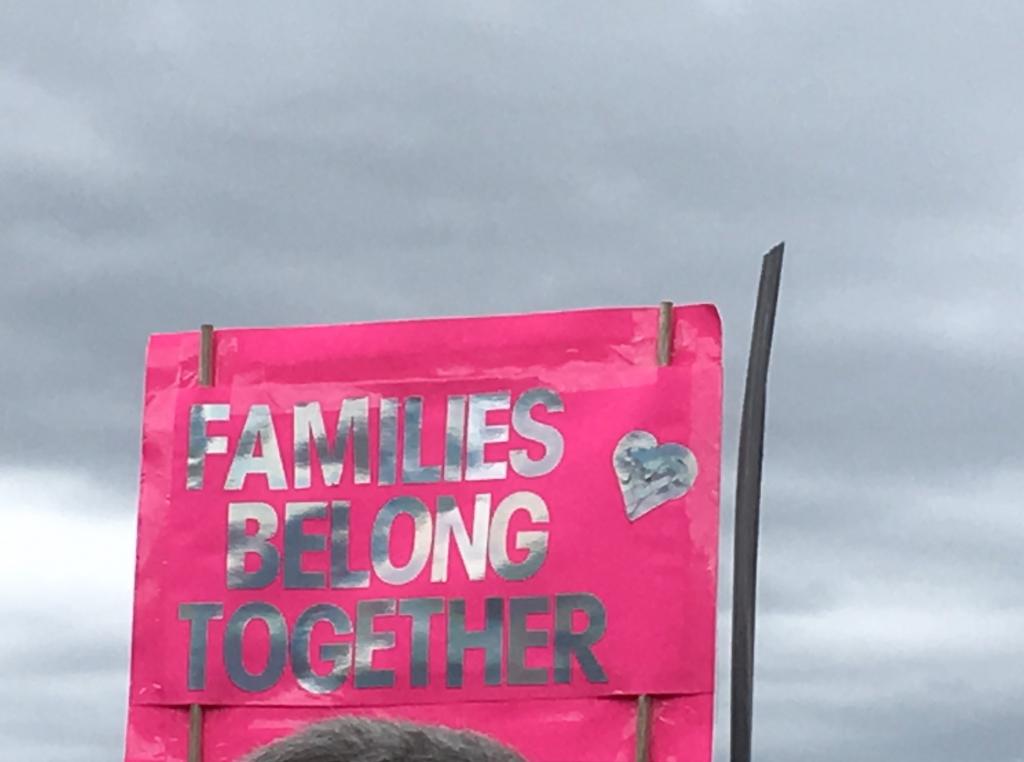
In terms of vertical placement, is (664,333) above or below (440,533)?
above

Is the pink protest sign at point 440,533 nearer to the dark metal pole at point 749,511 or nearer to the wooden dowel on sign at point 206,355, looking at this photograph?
the wooden dowel on sign at point 206,355

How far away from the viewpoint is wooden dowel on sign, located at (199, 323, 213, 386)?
644 centimetres

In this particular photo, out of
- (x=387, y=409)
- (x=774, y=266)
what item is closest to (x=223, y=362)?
(x=387, y=409)

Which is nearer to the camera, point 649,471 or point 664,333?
point 649,471

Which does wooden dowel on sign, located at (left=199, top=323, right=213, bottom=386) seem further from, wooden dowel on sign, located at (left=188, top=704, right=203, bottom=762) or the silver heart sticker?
the silver heart sticker

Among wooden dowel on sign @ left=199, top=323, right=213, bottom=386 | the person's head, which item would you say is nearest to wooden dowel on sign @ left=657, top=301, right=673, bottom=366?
wooden dowel on sign @ left=199, top=323, right=213, bottom=386

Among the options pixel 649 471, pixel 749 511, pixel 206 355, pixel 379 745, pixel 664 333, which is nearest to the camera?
pixel 379 745

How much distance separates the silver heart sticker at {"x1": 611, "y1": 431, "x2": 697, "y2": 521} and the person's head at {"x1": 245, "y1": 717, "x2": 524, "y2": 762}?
12.4 feet

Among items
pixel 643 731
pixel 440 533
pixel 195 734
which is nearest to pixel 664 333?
pixel 440 533

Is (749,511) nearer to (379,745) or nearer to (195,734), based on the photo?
(195,734)

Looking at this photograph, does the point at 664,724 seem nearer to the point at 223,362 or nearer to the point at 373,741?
the point at 223,362

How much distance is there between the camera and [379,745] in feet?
6.54

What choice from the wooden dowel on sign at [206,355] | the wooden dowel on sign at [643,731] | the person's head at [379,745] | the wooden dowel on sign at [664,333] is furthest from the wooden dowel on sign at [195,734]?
the person's head at [379,745]

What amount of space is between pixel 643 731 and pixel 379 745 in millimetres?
3815
